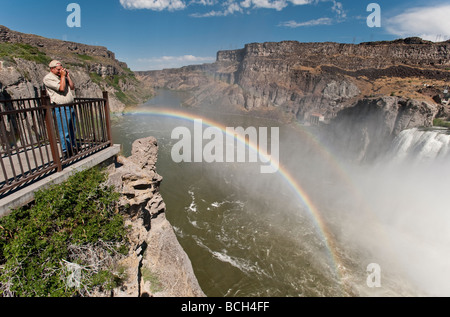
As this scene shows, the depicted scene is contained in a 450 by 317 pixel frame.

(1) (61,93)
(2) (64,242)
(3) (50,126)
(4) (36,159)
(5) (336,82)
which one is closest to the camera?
(2) (64,242)

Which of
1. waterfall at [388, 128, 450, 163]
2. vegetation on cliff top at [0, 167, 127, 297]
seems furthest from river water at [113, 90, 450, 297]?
vegetation on cliff top at [0, 167, 127, 297]

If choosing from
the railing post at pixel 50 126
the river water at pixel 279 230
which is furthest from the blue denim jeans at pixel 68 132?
the river water at pixel 279 230

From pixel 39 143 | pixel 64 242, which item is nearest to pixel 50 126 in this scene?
pixel 39 143

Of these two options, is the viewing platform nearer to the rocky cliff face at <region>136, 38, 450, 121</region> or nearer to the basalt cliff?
the basalt cliff

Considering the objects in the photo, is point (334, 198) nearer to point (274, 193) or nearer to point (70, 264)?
point (274, 193)

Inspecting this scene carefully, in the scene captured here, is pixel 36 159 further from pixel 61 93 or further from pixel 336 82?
pixel 336 82

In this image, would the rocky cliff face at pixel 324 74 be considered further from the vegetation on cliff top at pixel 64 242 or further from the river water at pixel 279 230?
the vegetation on cliff top at pixel 64 242

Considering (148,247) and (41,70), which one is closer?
(148,247)

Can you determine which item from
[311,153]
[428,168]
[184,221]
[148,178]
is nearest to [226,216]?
[184,221]
